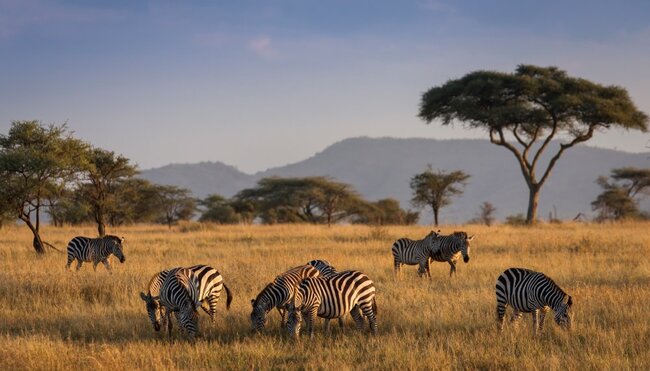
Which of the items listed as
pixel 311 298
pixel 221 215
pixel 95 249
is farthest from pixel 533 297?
pixel 221 215

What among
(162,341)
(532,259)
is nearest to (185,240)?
(532,259)

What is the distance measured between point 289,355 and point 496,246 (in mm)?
15007

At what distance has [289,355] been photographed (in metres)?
8.78

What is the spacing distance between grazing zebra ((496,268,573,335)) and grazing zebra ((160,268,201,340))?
15.9 feet

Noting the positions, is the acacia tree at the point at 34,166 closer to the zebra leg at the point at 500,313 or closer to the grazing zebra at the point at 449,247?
the grazing zebra at the point at 449,247

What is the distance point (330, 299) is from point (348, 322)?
6.07 ft

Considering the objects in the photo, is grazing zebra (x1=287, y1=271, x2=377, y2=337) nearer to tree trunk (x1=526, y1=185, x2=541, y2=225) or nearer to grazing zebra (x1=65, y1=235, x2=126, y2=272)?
grazing zebra (x1=65, y1=235, x2=126, y2=272)

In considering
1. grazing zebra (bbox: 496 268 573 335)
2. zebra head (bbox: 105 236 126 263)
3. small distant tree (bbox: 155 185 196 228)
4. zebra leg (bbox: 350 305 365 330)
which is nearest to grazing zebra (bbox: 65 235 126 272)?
zebra head (bbox: 105 236 126 263)

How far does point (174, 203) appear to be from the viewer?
55.1 meters

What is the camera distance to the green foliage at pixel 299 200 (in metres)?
53.8

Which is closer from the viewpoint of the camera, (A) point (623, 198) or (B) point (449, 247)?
(B) point (449, 247)

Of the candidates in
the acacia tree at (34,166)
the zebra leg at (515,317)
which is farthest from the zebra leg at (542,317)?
the acacia tree at (34,166)

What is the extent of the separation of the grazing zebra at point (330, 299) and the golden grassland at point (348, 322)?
36cm

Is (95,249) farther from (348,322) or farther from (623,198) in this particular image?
(623,198)
